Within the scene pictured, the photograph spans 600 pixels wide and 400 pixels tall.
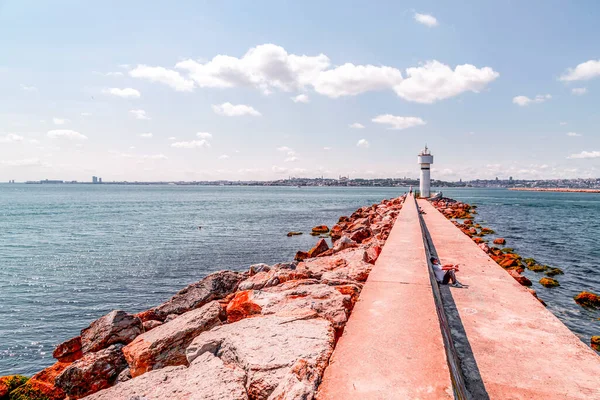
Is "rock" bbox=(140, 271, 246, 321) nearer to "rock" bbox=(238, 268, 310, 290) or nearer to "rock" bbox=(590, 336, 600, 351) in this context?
"rock" bbox=(238, 268, 310, 290)

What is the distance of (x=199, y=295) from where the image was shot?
7.34m

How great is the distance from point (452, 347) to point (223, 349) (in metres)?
2.57

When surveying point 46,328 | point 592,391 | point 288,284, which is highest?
point 288,284

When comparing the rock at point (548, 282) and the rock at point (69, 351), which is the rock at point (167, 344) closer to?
the rock at point (69, 351)

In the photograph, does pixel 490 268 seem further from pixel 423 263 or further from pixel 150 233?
pixel 150 233

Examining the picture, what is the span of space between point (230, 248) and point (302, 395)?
16.5m

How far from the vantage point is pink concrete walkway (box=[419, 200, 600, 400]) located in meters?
3.49

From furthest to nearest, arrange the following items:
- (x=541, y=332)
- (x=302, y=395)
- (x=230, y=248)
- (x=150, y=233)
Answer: (x=150, y=233), (x=230, y=248), (x=541, y=332), (x=302, y=395)

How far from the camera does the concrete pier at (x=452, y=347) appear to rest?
256cm

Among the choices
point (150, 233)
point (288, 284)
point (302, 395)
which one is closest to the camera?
point (302, 395)

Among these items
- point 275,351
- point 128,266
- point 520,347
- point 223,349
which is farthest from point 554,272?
point 128,266

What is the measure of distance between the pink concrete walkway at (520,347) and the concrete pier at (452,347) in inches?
0.4

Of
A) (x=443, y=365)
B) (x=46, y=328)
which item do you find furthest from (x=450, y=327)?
(x=46, y=328)

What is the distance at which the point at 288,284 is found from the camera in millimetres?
5676
